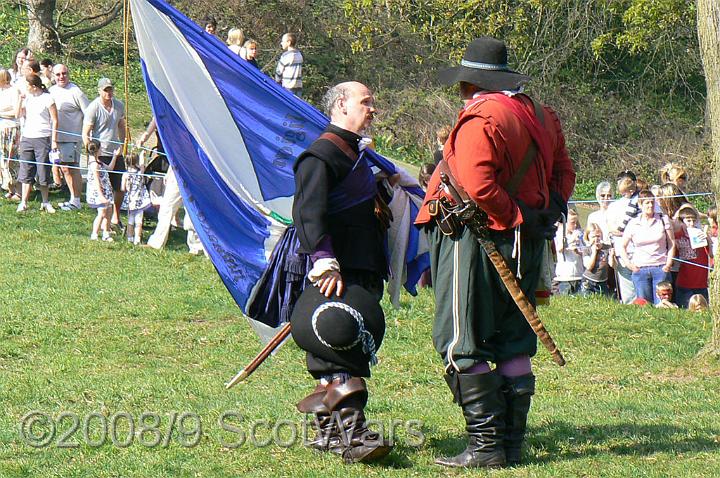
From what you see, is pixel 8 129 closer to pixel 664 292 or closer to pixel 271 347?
pixel 664 292

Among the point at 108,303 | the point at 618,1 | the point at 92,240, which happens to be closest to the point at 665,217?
the point at 108,303

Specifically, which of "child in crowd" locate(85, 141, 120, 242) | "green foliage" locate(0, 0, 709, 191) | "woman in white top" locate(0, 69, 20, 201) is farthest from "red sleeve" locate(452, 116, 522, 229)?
"green foliage" locate(0, 0, 709, 191)

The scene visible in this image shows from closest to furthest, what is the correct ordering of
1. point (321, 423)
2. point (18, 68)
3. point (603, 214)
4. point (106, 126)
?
point (321, 423)
point (603, 214)
point (106, 126)
point (18, 68)

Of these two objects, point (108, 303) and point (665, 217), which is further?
point (665, 217)

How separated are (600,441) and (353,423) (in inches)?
59.8

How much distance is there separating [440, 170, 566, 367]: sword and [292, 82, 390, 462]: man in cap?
0.55m

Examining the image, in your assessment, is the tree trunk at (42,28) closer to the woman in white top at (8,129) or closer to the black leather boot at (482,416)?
the woman in white top at (8,129)

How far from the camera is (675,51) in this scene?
82.9 feet

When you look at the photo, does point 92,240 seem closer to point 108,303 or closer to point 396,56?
point 108,303

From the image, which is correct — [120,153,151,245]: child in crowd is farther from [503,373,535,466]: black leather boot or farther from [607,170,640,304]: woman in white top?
[503,373,535,466]: black leather boot

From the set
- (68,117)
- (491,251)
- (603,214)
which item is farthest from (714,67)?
(68,117)

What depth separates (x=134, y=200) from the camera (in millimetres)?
14109

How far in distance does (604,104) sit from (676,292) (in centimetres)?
1359

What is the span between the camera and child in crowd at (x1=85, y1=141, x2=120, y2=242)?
45.5 ft
